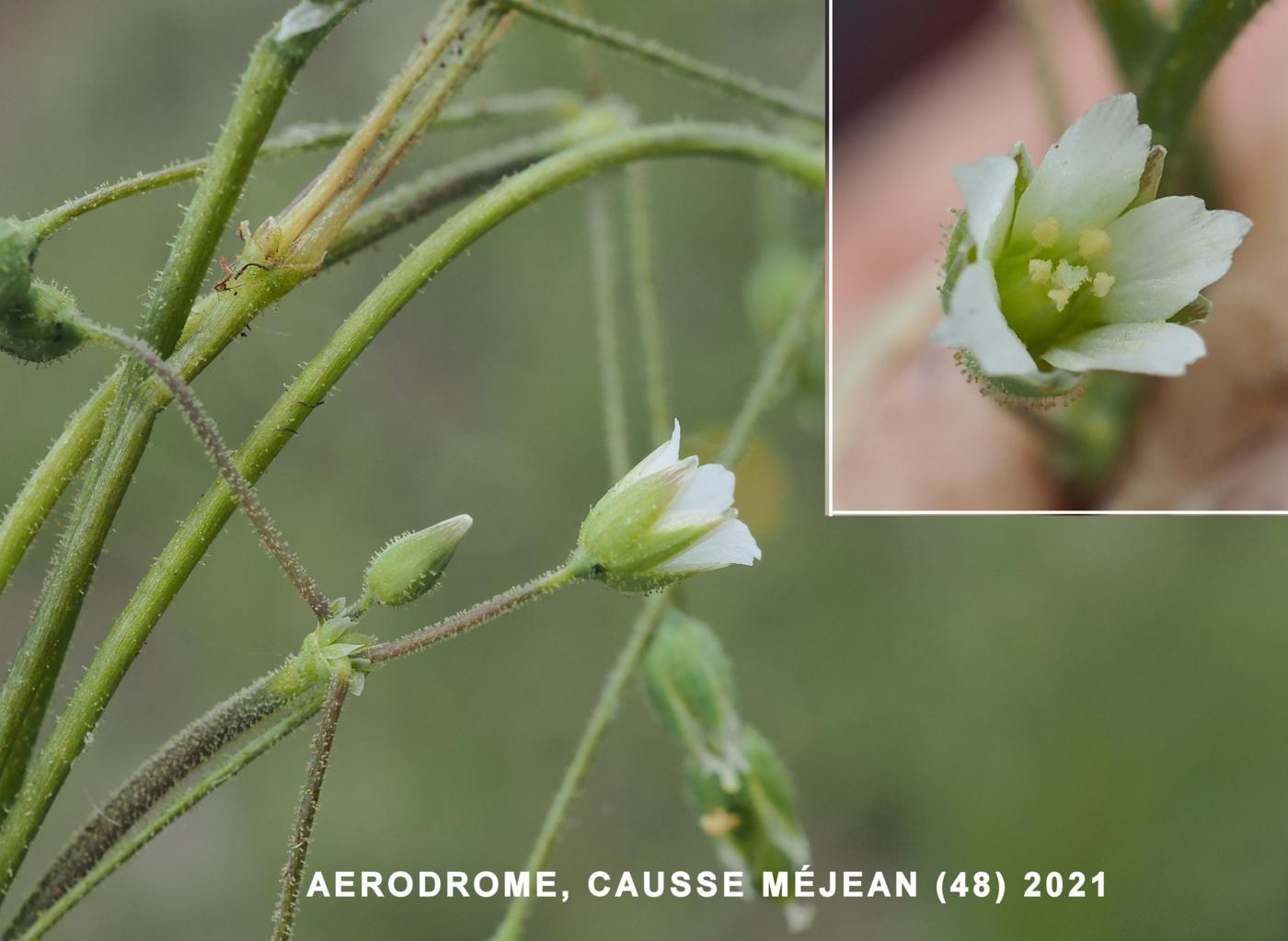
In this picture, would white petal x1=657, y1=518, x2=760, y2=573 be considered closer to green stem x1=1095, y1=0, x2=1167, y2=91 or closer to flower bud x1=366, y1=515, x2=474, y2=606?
flower bud x1=366, y1=515, x2=474, y2=606

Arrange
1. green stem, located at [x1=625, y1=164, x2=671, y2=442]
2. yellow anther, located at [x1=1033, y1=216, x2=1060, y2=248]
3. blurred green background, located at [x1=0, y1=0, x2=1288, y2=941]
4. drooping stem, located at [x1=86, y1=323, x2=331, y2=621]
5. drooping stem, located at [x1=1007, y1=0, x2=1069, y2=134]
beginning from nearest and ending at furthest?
drooping stem, located at [x1=86, y1=323, x2=331, y2=621], yellow anther, located at [x1=1033, y1=216, x2=1060, y2=248], green stem, located at [x1=625, y1=164, x2=671, y2=442], drooping stem, located at [x1=1007, y1=0, x2=1069, y2=134], blurred green background, located at [x1=0, y1=0, x2=1288, y2=941]

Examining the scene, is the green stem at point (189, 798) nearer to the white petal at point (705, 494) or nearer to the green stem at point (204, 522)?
the green stem at point (204, 522)

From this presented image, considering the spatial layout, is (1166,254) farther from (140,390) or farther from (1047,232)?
(140,390)

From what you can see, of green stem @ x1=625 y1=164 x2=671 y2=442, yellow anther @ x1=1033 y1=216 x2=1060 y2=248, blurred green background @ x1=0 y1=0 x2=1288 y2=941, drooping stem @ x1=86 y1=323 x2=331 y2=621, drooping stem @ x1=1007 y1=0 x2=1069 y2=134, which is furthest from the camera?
blurred green background @ x1=0 y1=0 x2=1288 y2=941

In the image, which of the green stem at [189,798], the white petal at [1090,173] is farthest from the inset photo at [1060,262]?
the green stem at [189,798]

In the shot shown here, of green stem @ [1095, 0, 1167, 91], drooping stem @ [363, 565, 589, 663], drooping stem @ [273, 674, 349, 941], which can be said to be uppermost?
green stem @ [1095, 0, 1167, 91]

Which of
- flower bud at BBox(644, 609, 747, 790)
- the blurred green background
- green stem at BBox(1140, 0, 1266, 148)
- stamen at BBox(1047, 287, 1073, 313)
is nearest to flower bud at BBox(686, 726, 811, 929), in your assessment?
flower bud at BBox(644, 609, 747, 790)

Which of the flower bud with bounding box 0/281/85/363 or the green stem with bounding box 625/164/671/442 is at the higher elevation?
the green stem with bounding box 625/164/671/442

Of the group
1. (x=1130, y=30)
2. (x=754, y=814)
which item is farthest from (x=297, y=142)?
(x=1130, y=30)

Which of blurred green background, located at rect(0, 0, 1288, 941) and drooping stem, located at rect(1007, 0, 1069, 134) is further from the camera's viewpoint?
blurred green background, located at rect(0, 0, 1288, 941)

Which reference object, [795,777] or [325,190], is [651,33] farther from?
[325,190]

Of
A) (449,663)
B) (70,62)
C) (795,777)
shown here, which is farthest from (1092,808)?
(70,62)
